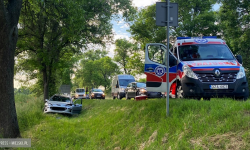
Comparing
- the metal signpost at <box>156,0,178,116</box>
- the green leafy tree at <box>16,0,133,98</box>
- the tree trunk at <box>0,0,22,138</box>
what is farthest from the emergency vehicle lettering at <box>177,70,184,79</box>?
the green leafy tree at <box>16,0,133,98</box>

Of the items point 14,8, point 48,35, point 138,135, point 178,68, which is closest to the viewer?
point 138,135

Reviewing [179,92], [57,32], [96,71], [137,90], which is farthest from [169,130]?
[96,71]

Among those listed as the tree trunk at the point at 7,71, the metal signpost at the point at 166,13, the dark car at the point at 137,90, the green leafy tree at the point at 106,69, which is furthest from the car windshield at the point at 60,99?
the green leafy tree at the point at 106,69

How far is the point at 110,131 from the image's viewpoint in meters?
7.85

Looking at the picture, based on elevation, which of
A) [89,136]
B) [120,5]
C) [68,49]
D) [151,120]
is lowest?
[89,136]

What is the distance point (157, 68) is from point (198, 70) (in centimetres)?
169

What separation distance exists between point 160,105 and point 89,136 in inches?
110

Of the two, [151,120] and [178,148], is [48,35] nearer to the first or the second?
[151,120]

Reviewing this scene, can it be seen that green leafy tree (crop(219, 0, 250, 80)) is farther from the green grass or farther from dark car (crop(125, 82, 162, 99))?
the green grass

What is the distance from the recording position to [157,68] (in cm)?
908

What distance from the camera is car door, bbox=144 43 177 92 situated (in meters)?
8.94

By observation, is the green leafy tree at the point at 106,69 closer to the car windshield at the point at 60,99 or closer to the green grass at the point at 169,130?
the car windshield at the point at 60,99

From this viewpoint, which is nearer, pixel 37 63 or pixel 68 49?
pixel 37 63

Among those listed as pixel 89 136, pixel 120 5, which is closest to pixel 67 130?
pixel 89 136
